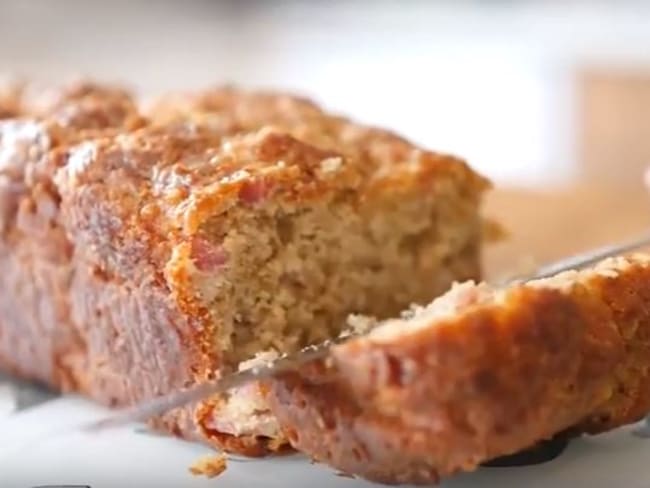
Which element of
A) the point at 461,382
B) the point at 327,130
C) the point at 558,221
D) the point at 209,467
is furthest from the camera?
the point at 558,221

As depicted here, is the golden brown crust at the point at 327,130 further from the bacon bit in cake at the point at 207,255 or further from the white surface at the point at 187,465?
the white surface at the point at 187,465

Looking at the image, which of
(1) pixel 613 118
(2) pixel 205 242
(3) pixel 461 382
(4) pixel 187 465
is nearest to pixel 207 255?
(2) pixel 205 242

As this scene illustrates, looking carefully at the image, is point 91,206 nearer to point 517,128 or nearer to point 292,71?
point 517,128

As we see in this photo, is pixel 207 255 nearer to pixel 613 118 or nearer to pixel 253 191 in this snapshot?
pixel 253 191

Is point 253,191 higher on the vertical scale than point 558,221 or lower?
higher

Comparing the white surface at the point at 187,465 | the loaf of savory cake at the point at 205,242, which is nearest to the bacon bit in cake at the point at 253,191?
the loaf of savory cake at the point at 205,242

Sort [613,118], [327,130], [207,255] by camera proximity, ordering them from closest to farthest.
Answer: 1. [207,255]
2. [327,130]
3. [613,118]
